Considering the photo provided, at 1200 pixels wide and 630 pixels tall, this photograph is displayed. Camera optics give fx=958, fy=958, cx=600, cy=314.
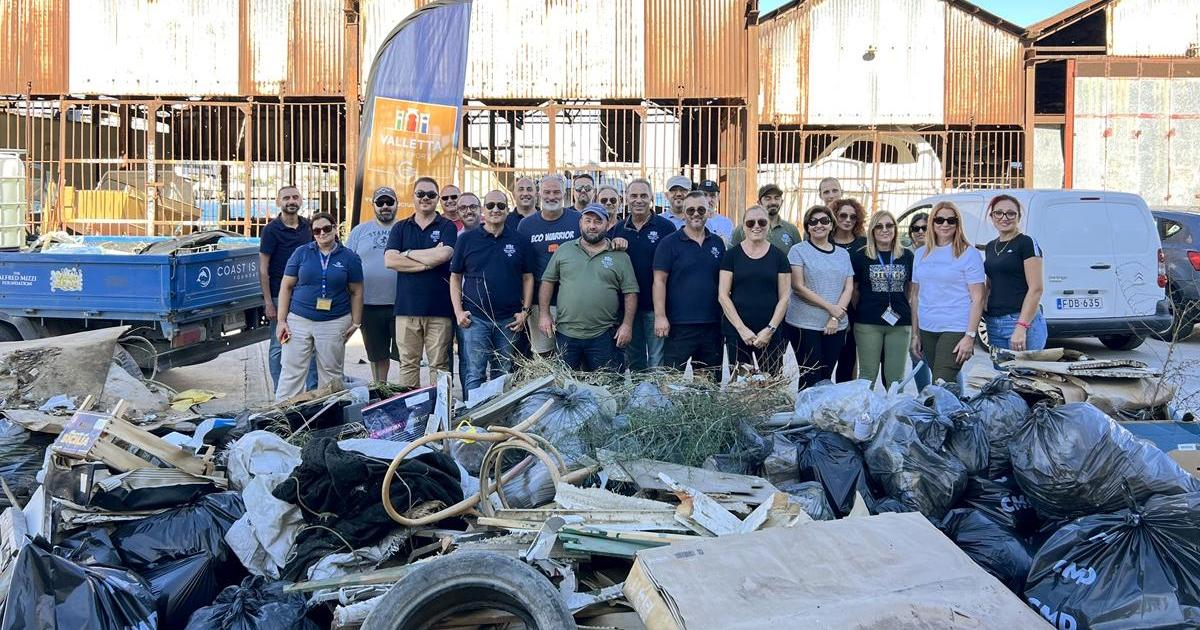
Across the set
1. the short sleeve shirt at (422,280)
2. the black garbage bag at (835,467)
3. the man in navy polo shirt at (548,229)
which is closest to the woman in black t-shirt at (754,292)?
the man in navy polo shirt at (548,229)

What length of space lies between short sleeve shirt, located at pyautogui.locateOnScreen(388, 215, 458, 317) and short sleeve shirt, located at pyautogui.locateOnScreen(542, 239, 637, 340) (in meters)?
0.90

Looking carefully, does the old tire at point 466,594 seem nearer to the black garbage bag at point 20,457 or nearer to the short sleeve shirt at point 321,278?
the black garbage bag at point 20,457

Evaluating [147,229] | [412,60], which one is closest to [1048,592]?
[412,60]

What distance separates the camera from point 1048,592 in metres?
3.57

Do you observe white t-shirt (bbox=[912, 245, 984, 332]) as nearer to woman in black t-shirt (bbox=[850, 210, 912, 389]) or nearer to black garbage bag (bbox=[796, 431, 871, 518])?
woman in black t-shirt (bbox=[850, 210, 912, 389])

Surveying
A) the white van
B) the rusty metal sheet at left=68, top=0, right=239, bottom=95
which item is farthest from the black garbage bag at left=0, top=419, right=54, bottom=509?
the rusty metal sheet at left=68, top=0, right=239, bottom=95

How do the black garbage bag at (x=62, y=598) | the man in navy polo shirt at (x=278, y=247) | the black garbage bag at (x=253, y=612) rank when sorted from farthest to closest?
the man in navy polo shirt at (x=278, y=247) < the black garbage bag at (x=253, y=612) < the black garbage bag at (x=62, y=598)

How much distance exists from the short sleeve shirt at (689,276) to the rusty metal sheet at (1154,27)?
17384 mm

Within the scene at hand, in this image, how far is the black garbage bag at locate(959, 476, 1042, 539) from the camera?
426 centimetres

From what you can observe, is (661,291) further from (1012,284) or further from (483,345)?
(1012,284)

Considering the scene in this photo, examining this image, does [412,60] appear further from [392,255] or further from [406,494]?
[406,494]

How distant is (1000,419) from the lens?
4465 millimetres

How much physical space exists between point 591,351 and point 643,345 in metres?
0.49

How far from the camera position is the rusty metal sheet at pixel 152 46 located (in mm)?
18281
